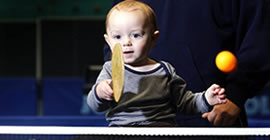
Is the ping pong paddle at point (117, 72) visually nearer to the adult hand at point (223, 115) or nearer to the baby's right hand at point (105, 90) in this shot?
the baby's right hand at point (105, 90)

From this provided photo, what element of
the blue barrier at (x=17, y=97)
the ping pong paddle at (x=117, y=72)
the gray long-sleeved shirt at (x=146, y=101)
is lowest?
the blue barrier at (x=17, y=97)

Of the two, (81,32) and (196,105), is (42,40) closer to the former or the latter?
(81,32)

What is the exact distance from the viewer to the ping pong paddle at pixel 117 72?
1211 millimetres

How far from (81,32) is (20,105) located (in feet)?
3.73

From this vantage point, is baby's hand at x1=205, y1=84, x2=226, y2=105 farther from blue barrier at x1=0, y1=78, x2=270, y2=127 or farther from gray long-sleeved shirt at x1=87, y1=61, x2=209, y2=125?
blue barrier at x1=0, y1=78, x2=270, y2=127

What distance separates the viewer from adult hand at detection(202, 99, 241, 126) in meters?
1.40

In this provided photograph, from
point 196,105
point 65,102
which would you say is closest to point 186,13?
point 196,105

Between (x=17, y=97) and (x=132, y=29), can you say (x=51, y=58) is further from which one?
(x=132, y=29)

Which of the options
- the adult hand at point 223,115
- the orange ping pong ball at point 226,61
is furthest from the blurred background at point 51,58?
the orange ping pong ball at point 226,61

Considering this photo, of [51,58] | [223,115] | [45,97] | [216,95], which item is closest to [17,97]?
[45,97]

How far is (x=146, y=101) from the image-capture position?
1327 millimetres

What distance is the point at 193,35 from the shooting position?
1569 millimetres

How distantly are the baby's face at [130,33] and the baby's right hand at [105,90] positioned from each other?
0.25ft

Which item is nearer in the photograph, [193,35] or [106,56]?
[193,35]
